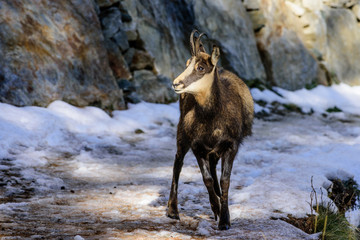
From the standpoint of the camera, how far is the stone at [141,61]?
480 inches

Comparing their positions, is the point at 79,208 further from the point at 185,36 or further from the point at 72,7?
the point at 185,36

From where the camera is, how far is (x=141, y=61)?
40.4ft

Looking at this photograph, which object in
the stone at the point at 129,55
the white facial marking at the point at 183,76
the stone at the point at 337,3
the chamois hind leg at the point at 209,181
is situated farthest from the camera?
the stone at the point at 337,3

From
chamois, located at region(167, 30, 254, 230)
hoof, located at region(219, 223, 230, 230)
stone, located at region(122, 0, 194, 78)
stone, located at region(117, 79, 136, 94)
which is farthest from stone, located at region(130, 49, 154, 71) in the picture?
hoof, located at region(219, 223, 230, 230)

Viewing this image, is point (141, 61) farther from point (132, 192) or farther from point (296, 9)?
point (296, 9)

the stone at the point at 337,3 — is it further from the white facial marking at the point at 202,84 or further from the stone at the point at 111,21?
the white facial marking at the point at 202,84

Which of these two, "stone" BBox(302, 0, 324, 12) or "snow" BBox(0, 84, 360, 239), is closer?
"snow" BBox(0, 84, 360, 239)

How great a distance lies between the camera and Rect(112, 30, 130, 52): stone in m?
11.7

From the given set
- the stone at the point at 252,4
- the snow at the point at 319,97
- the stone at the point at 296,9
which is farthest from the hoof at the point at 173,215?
the stone at the point at 296,9

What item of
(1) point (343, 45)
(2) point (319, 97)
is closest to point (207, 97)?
(2) point (319, 97)

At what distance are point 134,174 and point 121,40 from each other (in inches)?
255

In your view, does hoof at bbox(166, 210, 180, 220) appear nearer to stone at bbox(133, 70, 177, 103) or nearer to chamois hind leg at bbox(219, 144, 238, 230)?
chamois hind leg at bbox(219, 144, 238, 230)

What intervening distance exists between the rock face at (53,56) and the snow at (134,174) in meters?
0.45

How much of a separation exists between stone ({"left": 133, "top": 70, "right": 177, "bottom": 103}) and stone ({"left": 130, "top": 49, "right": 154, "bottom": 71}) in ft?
0.66
